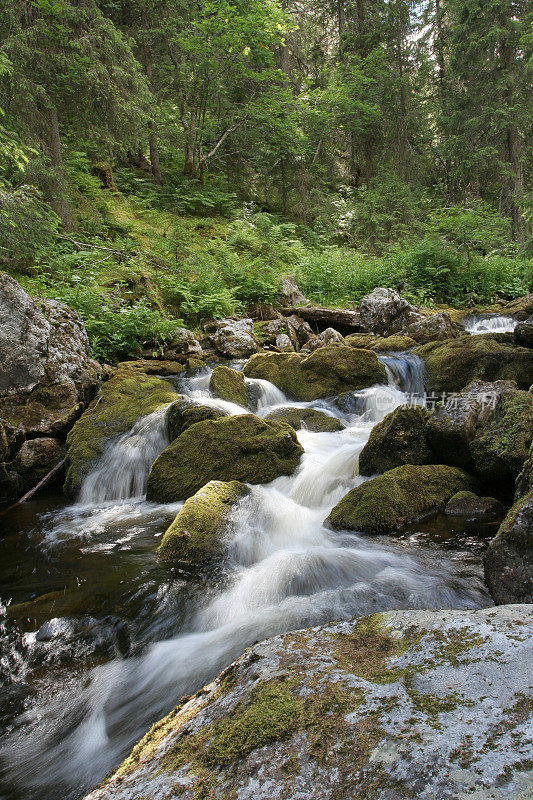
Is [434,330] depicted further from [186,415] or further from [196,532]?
[196,532]

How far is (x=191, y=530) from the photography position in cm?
417

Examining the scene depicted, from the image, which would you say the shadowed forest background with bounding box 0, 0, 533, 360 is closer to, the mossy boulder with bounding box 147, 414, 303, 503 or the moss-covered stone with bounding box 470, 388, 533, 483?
the moss-covered stone with bounding box 470, 388, 533, 483

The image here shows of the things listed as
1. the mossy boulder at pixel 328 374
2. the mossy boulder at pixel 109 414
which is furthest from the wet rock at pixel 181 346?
the mossy boulder at pixel 328 374

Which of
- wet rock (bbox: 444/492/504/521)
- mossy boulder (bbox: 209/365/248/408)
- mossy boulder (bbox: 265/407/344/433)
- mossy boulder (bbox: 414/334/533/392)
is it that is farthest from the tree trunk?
wet rock (bbox: 444/492/504/521)

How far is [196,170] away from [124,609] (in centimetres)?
2059

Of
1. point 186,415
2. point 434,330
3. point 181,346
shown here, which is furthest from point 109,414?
point 434,330

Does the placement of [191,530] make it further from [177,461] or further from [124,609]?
[177,461]

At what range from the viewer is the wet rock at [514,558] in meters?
2.56

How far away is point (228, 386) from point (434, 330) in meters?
6.62

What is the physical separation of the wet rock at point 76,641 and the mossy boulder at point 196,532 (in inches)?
33.1

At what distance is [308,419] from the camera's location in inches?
307

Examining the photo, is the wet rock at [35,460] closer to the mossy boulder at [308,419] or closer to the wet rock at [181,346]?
the mossy boulder at [308,419]

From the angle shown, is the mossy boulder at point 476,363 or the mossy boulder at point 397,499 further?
the mossy boulder at point 476,363

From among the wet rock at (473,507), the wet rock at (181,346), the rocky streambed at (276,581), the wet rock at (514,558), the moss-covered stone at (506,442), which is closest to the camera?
the rocky streambed at (276,581)
